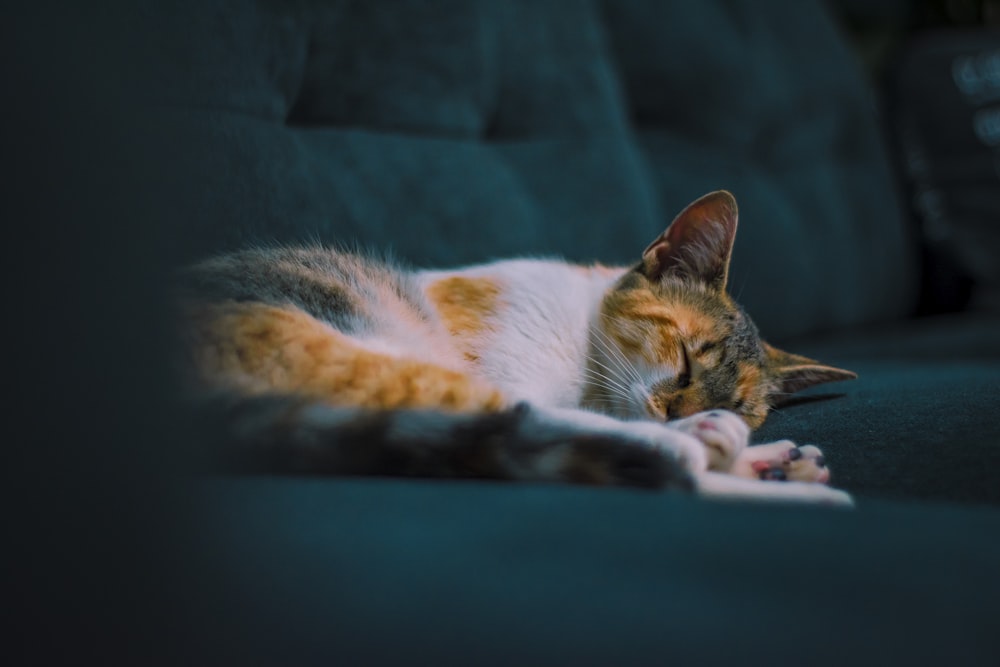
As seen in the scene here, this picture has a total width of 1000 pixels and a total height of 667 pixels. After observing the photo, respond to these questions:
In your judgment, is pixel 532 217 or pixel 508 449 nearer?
pixel 508 449

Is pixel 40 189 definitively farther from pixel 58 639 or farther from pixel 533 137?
pixel 533 137

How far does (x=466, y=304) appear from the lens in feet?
3.93

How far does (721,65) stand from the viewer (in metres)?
2.26

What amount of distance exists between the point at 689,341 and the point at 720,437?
1.36 ft

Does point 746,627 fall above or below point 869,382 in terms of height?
A: below

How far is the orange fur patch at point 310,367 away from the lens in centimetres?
72

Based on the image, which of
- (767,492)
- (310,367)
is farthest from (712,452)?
(310,367)

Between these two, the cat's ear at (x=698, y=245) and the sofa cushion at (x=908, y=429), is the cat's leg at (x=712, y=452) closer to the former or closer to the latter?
the sofa cushion at (x=908, y=429)

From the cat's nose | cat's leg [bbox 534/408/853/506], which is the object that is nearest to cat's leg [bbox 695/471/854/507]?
cat's leg [bbox 534/408/853/506]

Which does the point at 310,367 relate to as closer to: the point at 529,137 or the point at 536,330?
the point at 536,330

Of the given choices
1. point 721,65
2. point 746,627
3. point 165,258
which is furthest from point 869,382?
point 721,65

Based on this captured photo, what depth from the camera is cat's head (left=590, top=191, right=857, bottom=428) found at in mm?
1136

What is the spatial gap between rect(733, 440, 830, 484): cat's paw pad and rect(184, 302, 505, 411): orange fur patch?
0.25 metres

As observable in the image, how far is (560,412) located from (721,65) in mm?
1784
